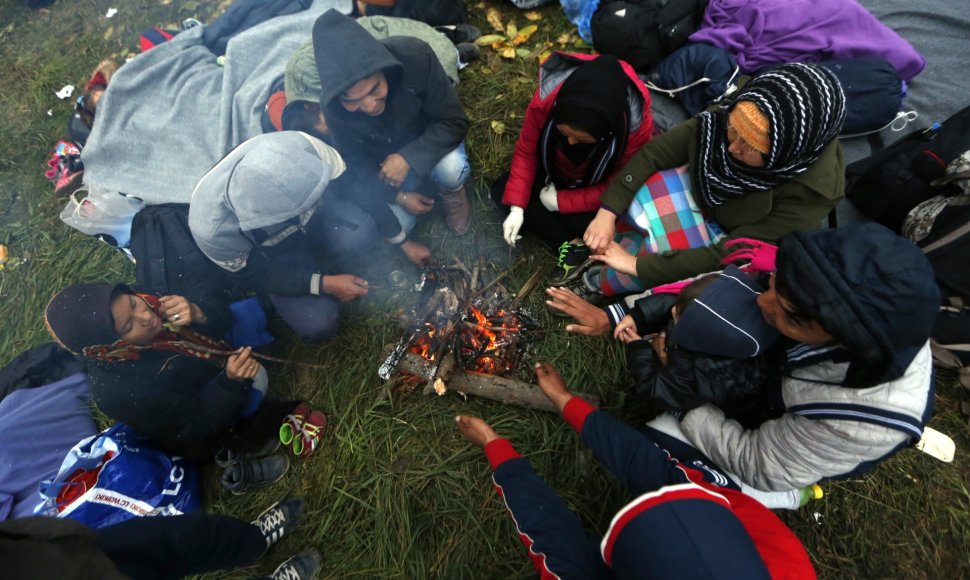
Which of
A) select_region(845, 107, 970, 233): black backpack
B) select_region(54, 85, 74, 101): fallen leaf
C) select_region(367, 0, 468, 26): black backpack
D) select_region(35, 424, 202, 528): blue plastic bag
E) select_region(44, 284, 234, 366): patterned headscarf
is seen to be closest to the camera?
select_region(44, 284, 234, 366): patterned headscarf

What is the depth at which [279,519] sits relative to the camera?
280 cm

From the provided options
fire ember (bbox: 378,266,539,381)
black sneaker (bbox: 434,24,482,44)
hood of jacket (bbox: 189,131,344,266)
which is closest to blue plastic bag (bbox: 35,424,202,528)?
hood of jacket (bbox: 189,131,344,266)

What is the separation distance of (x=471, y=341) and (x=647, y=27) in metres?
2.88

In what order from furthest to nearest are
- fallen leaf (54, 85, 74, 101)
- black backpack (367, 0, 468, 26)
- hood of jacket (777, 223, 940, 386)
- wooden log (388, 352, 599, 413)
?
→ fallen leaf (54, 85, 74, 101), black backpack (367, 0, 468, 26), wooden log (388, 352, 599, 413), hood of jacket (777, 223, 940, 386)

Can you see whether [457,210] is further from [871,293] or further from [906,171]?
[906,171]

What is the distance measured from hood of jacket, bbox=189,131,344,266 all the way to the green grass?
3.65 ft

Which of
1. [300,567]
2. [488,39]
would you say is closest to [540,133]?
[488,39]

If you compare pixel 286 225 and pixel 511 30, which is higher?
pixel 511 30

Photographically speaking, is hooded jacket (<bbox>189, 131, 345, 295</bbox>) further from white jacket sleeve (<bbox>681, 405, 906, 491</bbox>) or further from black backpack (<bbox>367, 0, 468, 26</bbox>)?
white jacket sleeve (<bbox>681, 405, 906, 491</bbox>)

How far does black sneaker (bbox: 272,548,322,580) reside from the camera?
261 cm

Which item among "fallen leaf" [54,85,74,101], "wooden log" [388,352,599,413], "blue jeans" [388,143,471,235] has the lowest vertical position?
"wooden log" [388,352,599,413]

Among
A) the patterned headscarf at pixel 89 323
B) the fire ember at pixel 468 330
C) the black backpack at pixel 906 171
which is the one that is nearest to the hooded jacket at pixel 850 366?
the fire ember at pixel 468 330

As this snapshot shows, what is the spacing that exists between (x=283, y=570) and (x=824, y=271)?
3.22m

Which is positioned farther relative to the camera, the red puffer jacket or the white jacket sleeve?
the red puffer jacket
